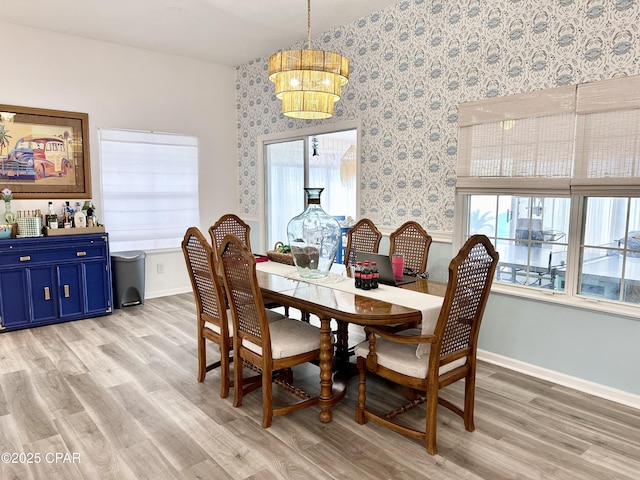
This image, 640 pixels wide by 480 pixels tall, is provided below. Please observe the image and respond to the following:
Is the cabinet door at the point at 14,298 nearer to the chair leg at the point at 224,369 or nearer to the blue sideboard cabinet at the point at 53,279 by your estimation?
the blue sideboard cabinet at the point at 53,279

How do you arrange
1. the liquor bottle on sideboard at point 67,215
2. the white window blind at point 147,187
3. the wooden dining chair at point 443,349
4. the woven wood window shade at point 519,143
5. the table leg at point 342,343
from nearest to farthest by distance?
the wooden dining chair at point 443,349, the woven wood window shade at point 519,143, the table leg at point 342,343, the liquor bottle on sideboard at point 67,215, the white window blind at point 147,187

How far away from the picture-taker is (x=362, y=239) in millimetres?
3928

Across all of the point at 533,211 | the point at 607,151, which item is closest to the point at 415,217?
the point at 533,211

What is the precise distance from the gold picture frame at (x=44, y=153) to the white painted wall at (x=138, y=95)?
0.09m

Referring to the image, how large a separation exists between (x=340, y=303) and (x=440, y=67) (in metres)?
2.47

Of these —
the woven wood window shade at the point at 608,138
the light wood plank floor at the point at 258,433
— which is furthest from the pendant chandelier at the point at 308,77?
the light wood plank floor at the point at 258,433

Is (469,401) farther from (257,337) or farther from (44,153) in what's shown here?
(44,153)

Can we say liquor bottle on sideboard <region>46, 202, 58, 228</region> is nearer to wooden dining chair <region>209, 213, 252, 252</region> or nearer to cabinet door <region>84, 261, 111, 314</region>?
cabinet door <region>84, 261, 111, 314</region>

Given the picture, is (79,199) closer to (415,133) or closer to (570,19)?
(415,133)

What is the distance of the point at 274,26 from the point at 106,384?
148 inches

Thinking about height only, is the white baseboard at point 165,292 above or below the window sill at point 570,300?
below

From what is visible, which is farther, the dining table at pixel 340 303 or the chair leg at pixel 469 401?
the chair leg at pixel 469 401

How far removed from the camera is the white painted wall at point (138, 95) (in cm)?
468

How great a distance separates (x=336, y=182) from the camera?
6.46 m
